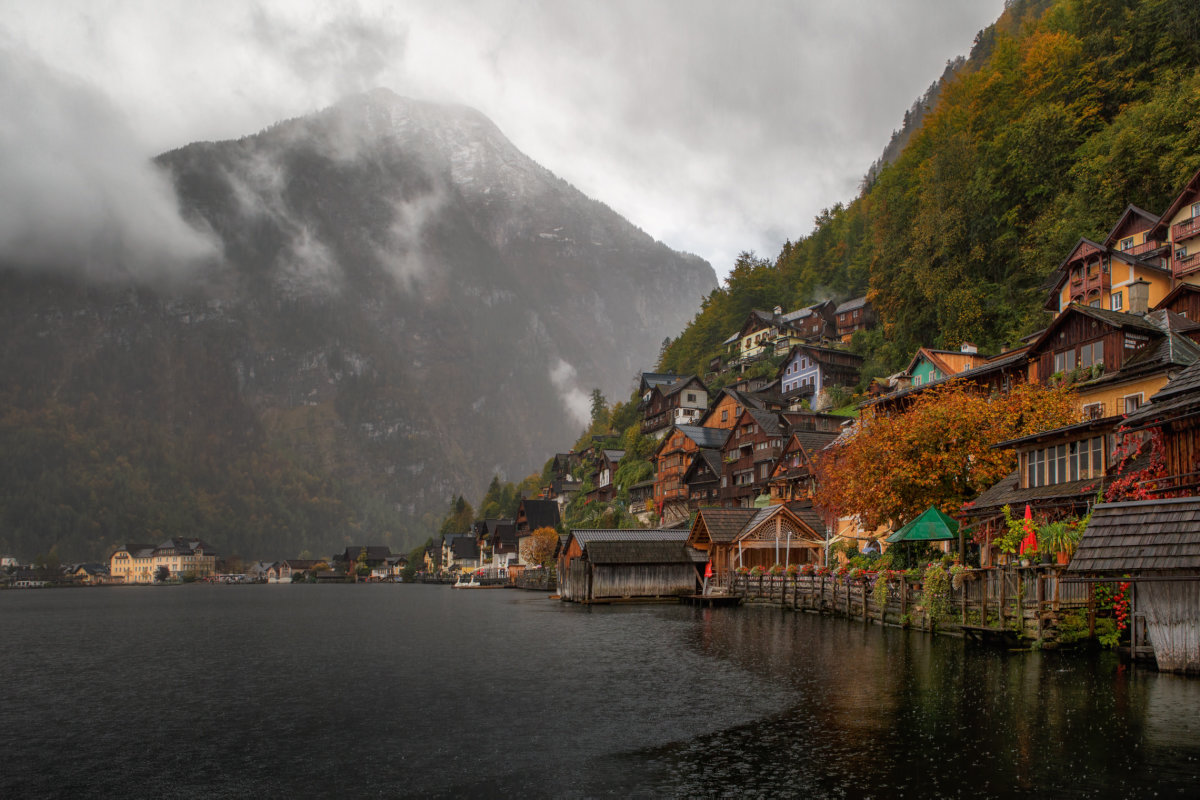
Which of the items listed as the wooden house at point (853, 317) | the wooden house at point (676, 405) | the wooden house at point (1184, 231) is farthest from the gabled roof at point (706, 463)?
the wooden house at point (1184, 231)

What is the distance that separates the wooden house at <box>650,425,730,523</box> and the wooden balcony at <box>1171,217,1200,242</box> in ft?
188

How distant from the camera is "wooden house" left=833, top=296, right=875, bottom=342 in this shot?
116425 mm

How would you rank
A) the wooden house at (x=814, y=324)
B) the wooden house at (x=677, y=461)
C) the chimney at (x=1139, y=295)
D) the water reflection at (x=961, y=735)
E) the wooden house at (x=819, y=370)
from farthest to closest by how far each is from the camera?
the wooden house at (x=814, y=324) < the wooden house at (x=677, y=461) < the wooden house at (x=819, y=370) < the chimney at (x=1139, y=295) < the water reflection at (x=961, y=735)

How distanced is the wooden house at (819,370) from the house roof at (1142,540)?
80016 mm

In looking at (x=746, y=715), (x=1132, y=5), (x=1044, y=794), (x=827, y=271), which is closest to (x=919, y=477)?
(x=746, y=715)

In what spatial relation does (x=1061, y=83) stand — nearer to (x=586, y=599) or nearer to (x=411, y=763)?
(x=586, y=599)

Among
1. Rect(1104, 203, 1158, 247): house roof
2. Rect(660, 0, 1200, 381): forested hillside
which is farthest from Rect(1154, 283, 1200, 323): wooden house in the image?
Rect(660, 0, 1200, 381): forested hillside

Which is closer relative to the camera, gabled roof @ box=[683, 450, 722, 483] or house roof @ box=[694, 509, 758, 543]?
house roof @ box=[694, 509, 758, 543]

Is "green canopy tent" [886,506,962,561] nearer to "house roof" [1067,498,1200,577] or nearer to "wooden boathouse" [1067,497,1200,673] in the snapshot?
"wooden boathouse" [1067,497,1200,673]

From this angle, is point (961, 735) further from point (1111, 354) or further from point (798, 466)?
point (798, 466)

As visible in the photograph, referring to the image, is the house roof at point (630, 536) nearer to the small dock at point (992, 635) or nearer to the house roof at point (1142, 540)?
the small dock at point (992, 635)

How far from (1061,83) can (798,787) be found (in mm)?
85652

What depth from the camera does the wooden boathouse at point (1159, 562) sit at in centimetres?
2331

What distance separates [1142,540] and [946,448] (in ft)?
74.4
